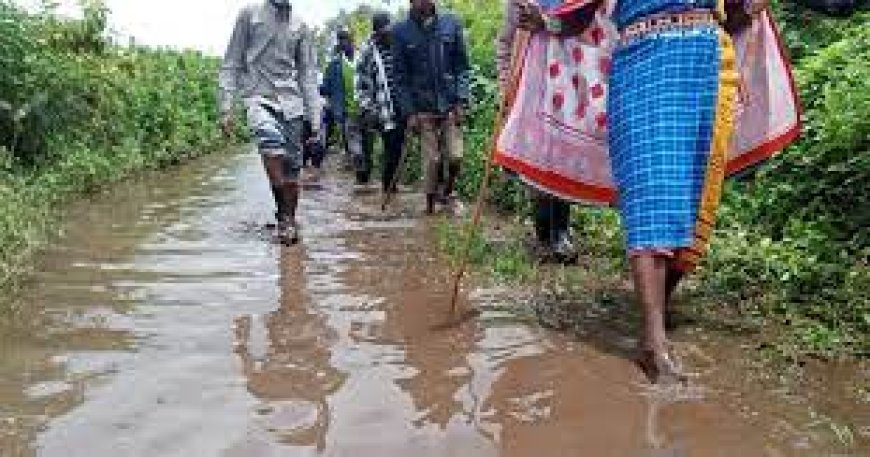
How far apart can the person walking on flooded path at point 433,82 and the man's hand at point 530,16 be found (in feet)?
13.8

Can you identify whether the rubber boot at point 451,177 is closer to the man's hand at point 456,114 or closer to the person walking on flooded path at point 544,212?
the man's hand at point 456,114

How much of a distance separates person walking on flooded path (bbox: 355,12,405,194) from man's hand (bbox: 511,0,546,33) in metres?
5.06

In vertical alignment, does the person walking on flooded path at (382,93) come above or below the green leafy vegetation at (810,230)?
above

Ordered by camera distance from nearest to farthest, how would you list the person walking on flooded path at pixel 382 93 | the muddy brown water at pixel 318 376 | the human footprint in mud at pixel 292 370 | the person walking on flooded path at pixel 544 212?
the muddy brown water at pixel 318 376
the human footprint in mud at pixel 292 370
the person walking on flooded path at pixel 544 212
the person walking on flooded path at pixel 382 93

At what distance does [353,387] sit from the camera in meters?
4.04

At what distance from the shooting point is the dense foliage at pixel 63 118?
8259mm

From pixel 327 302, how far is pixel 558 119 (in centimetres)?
139

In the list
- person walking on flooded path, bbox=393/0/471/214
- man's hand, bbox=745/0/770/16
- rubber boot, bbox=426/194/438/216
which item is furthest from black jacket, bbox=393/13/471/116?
man's hand, bbox=745/0/770/16

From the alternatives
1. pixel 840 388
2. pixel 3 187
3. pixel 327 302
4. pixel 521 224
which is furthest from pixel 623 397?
pixel 3 187

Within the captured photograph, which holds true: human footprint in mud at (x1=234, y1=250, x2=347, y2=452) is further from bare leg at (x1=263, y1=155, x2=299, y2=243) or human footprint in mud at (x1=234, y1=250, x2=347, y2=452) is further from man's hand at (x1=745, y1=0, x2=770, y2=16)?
man's hand at (x1=745, y1=0, x2=770, y2=16)

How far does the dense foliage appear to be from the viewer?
8.26m

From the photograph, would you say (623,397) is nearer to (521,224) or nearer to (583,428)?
(583,428)

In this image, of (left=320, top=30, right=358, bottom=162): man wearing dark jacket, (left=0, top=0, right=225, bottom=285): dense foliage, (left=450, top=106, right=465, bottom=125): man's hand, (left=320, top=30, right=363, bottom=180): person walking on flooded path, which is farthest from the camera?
(left=320, top=30, right=358, bottom=162): man wearing dark jacket

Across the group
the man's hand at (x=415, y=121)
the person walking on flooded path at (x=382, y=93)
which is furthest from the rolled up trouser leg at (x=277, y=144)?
the person walking on flooded path at (x=382, y=93)
